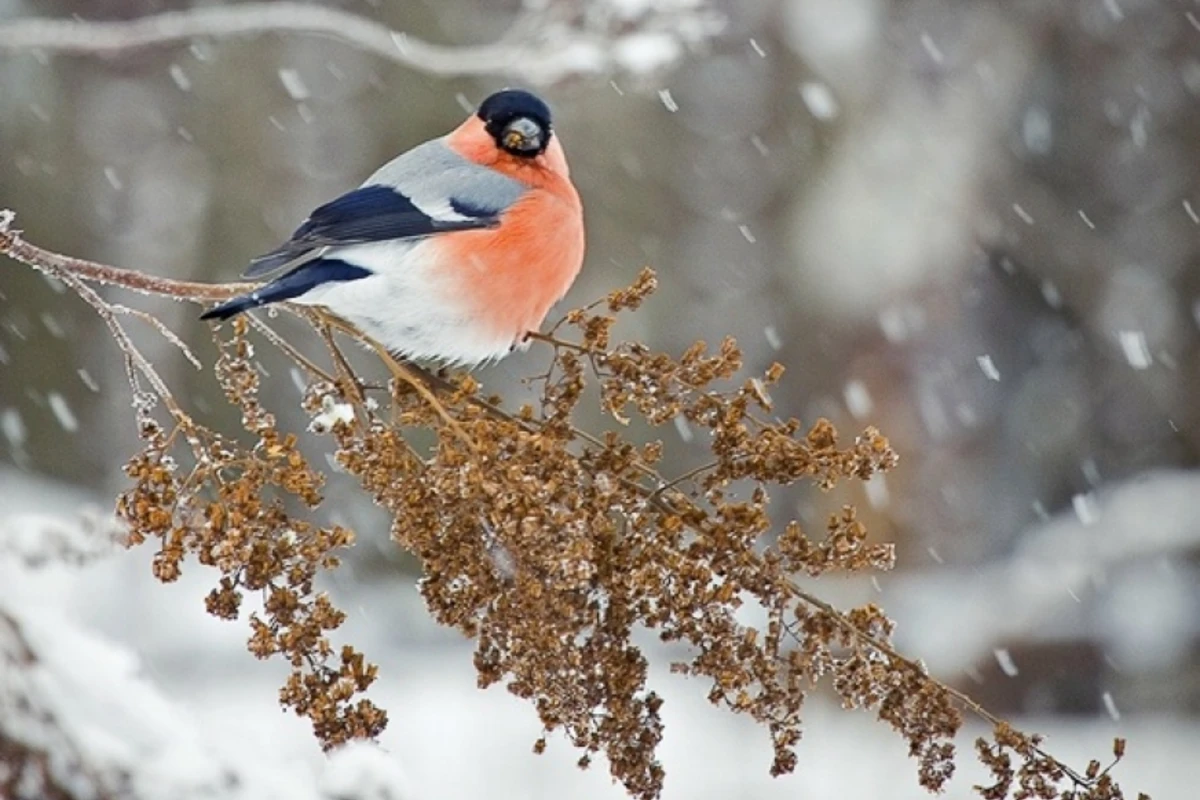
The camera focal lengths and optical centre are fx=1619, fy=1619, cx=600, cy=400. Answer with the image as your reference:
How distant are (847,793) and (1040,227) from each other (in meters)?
4.00

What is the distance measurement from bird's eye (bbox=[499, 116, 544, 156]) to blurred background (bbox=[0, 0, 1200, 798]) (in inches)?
175

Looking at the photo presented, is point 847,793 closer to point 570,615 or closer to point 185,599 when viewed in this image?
point 185,599

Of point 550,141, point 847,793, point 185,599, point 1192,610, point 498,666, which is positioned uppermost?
point 1192,610

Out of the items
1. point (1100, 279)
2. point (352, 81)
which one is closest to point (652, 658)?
point (1100, 279)

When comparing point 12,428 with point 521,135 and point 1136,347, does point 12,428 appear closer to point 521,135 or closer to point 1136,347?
point 1136,347

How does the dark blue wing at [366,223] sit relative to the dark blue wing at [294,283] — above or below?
above

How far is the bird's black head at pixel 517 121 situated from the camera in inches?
101

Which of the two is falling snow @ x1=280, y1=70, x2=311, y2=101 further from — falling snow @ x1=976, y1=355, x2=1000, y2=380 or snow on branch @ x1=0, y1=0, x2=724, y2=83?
snow on branch @ x1=0, y1=0, x2=724, y2=83

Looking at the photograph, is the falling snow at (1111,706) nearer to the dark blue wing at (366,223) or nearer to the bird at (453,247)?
the bird at (453,247)

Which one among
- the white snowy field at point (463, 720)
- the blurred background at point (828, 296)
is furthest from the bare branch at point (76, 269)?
the blurred background at point (828, 296)

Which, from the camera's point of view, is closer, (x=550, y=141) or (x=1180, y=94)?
(x=550, y=141)

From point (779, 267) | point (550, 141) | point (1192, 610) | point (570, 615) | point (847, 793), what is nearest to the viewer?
point (570, 615)

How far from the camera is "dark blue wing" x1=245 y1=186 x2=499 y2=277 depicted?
2131 millimetres

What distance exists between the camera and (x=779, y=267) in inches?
436
